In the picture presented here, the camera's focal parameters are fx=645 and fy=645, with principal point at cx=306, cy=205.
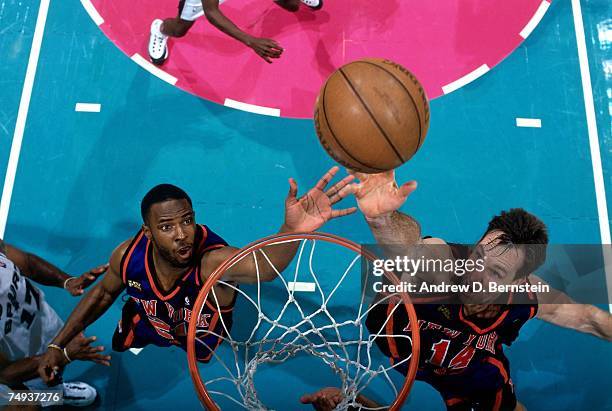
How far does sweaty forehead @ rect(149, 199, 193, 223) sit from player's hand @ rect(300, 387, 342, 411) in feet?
4.92

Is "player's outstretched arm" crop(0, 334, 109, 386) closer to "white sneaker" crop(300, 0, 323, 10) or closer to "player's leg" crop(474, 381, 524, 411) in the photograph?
"player's leg" crop(474, 381, 524, 411)

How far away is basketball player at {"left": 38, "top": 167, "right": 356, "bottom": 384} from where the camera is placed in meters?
3.90

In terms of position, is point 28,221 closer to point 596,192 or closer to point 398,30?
point 398,30

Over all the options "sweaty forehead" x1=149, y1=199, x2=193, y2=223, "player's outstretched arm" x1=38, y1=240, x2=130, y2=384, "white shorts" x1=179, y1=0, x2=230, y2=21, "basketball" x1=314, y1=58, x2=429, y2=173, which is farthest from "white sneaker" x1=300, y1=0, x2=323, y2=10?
"player's outstretched arm" x1=38, y1=240, x2=130, y2=384

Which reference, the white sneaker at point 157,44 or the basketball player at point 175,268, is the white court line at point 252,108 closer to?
the white sneaker at point 157,44

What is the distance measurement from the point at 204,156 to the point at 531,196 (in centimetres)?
269

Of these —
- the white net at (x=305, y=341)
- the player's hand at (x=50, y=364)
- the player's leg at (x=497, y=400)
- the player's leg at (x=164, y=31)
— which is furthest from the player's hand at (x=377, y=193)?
the player's leg at (x=164, y=31)

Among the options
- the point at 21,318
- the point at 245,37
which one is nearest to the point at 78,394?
the point at 21,318

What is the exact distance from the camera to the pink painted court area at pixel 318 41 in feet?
18.2

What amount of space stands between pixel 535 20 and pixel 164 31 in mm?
3323

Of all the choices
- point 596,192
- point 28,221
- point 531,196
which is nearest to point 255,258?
point 28,221

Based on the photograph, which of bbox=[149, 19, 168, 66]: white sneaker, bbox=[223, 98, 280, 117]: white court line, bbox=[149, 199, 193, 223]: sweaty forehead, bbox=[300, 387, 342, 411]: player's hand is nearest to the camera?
bbox=[149, 199, 193, 223]: sweaty forehead

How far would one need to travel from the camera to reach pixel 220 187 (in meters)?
5.23

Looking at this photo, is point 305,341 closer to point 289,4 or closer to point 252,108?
point 252,108
